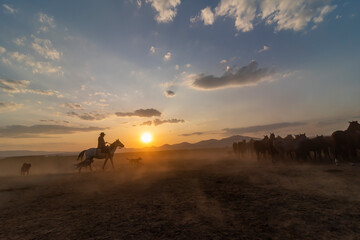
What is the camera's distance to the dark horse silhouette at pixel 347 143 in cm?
1420

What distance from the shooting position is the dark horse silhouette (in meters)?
14.2

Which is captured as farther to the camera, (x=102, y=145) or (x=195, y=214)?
(x=102, y=145)

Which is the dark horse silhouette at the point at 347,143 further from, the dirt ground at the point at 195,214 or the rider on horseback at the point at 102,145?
the rider on horseback at the point at 102,145

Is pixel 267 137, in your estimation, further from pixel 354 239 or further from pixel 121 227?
pixel 121 227

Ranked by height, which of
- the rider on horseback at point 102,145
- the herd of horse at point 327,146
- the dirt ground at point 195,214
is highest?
the rider on horseback at point 102,145

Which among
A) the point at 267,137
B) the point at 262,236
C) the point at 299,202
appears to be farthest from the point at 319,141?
the point at 262,236

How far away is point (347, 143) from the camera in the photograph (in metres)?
14.5

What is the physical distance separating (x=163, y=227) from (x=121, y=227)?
1130 mm

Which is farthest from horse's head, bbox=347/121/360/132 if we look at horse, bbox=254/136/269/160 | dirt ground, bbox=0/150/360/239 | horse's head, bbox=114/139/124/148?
horse's head, bbox=114/139/124/148

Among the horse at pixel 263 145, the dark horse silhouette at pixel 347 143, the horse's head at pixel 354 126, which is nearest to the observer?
the dark horse silhouette at pixel 347 143

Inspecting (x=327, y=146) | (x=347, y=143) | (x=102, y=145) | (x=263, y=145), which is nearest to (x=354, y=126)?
(x=347, y=143)

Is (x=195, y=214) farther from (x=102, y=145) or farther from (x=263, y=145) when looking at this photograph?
(x=263, y=145)

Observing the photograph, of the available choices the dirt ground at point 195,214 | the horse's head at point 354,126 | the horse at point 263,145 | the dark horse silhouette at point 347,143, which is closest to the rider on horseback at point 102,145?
the dirt ground at point 195,214

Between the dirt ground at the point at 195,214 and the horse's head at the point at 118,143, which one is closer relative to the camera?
the dirt ground at the point at 195,214
